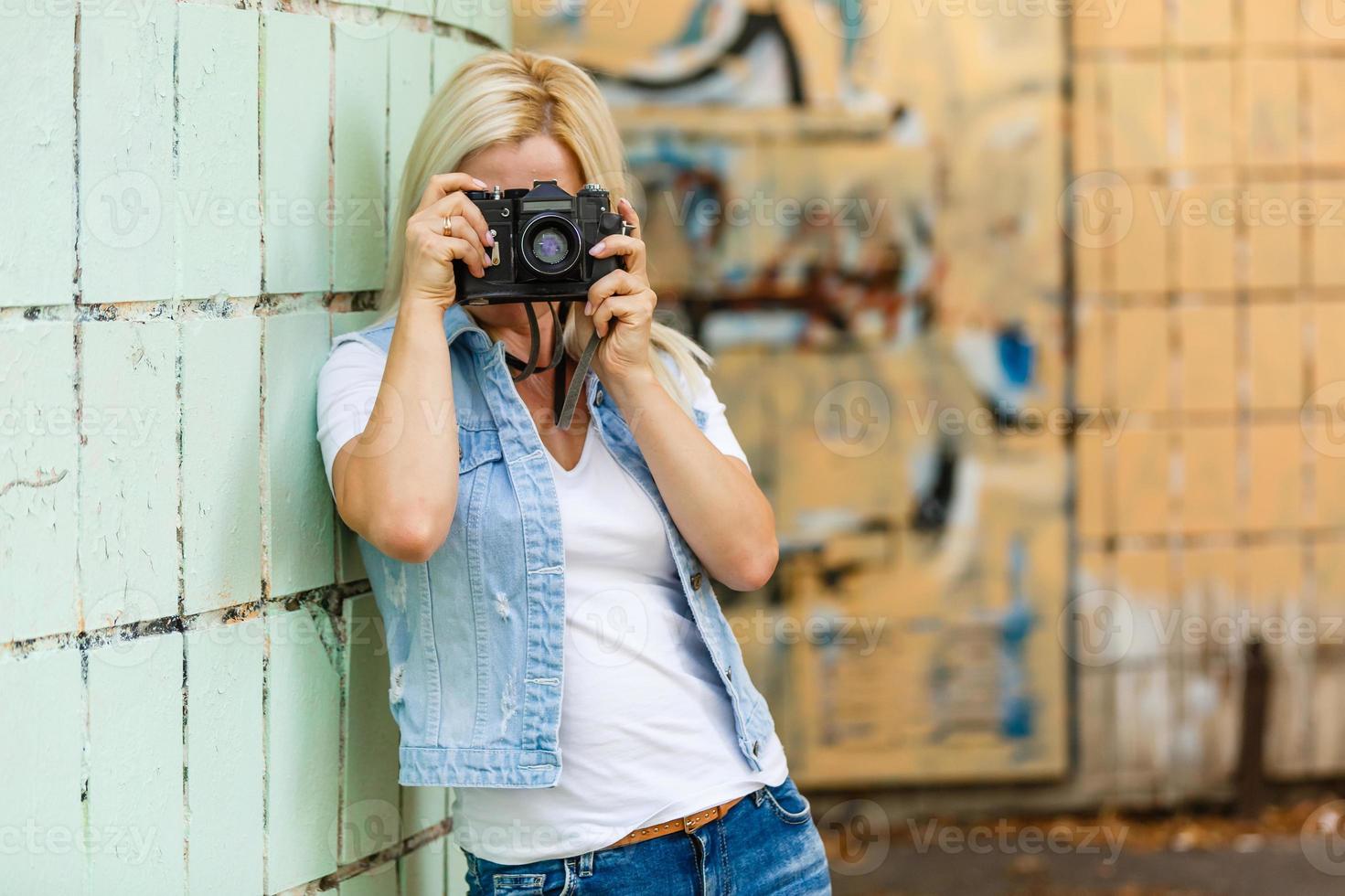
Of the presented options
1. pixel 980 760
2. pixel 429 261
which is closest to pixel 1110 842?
pixel 980 760

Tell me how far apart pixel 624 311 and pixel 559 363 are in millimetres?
194

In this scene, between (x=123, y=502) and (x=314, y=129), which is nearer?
(x=123, y=502)

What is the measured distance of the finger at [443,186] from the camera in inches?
72.7

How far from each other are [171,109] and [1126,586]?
12.2 ft

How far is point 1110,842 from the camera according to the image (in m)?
4.63

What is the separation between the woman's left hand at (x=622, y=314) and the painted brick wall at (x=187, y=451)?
1.43 feet

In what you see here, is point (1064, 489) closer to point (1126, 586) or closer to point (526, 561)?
point (1126, 586)
